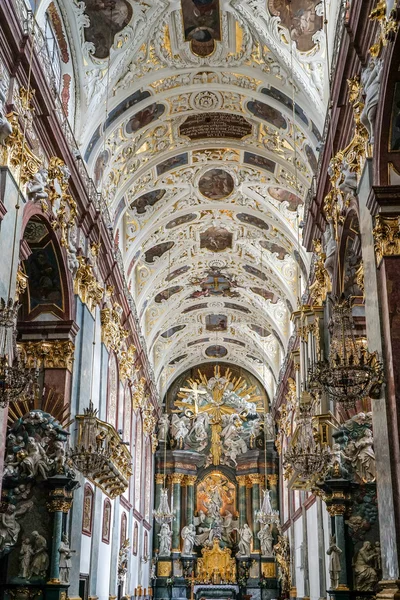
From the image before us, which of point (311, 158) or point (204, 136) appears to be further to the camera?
point (204, 136)

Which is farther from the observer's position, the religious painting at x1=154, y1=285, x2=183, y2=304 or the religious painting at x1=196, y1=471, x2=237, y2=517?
the religious painting at x1=196, y1=471, x2=237, y2=517

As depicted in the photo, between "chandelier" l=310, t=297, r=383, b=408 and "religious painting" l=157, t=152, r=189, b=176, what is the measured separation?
11534 mm

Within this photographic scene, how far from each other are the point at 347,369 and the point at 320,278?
6.88 m

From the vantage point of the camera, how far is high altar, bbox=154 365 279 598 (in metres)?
34.4

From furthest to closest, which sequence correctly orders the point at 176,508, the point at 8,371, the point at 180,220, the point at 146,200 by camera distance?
the point at 176,508 < the point at 180,220 < the point at 146,200 < the point at 8,371

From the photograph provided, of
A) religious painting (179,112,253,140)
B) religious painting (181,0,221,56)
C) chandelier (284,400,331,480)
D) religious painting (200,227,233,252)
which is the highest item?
religious painting (181,0,221,56)

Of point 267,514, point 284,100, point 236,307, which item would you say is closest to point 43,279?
point 284,100

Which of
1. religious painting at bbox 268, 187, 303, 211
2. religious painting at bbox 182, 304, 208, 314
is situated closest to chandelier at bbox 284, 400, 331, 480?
religious painting at bbox 268, 187, 303, 211

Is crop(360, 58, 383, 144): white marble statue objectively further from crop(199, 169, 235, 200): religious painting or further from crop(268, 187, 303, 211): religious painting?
crop(199, 169, 235, 200): religious painting

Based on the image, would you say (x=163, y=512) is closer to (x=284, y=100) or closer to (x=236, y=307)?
(x=236, y=307)

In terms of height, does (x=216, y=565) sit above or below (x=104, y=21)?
below

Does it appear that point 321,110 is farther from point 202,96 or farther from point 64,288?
point 64,288

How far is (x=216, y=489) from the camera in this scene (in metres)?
37.7

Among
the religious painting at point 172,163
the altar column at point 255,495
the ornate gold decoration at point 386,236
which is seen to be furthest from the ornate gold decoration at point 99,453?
the altar column at point 255,495
